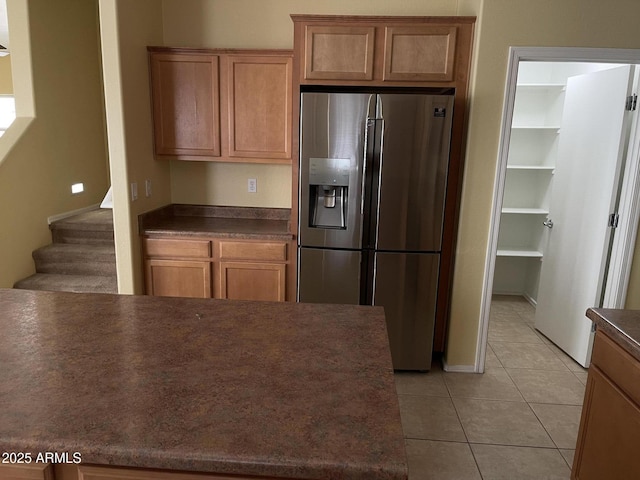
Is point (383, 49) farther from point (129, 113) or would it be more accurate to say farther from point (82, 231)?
point (82, 231)

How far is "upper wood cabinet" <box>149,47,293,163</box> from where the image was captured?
10.4 ft

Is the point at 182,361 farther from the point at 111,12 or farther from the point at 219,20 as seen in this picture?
the point at 219,20

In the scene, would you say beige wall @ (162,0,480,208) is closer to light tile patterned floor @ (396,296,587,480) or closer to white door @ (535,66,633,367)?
white door @ (535,66,633,367)

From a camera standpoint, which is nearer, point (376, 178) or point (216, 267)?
point (376, 178)

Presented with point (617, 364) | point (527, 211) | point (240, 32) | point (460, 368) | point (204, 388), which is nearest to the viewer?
point (204, 388)

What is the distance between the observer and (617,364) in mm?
1636

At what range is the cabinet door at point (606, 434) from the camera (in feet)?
5.03

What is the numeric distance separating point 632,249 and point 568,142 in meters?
0.97

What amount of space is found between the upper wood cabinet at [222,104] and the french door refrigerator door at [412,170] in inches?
33.0

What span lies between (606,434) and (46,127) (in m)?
4.56

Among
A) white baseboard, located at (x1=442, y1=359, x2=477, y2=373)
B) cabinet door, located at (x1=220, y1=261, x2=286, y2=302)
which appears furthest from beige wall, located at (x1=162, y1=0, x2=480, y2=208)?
white baseboard, located at (x1=442, y1=359, x2=477, y2=373)

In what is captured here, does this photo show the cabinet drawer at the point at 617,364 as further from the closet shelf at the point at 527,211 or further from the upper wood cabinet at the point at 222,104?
the closet shelf at the point at 527,211

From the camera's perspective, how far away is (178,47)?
3.24m

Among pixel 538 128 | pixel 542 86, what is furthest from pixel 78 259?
pixel 542 86
